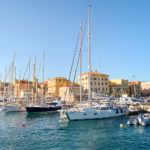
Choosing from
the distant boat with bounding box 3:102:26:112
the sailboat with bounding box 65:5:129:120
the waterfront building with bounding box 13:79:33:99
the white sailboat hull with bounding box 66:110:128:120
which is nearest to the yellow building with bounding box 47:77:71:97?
the waterfront building with bounding box 13:79:33:99

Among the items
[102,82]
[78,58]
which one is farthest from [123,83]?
[78,58]

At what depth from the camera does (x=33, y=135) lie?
18.0 m

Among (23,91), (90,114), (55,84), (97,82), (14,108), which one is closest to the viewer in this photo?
(90,114)

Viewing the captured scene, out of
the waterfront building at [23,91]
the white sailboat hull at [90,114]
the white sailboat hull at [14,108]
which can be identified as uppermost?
the waterfront building at [23,91]

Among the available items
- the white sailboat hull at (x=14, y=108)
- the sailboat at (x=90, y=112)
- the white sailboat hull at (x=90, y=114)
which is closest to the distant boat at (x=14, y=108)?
the white sailboat hull at (x=14, y=108)

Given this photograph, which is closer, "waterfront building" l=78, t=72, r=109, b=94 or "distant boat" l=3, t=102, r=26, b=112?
"distant boat" l=3, t=102, r=26, b=112

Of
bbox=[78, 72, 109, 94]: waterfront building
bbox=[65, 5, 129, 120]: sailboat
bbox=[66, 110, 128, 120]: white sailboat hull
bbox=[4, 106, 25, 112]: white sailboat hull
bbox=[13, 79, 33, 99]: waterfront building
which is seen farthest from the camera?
bbox=[78, 72, 109, 94]: waterfront building

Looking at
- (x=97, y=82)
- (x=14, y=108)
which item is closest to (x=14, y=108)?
(x=14, y=108)

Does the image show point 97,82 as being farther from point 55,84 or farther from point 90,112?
point 90,112

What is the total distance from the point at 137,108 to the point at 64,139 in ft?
88.6

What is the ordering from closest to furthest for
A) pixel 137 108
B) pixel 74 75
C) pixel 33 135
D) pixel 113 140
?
pixel 113 140
pixel 33 135
pixel 74 75
pixel 137 108

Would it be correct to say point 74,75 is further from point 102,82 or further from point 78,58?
point 102,82

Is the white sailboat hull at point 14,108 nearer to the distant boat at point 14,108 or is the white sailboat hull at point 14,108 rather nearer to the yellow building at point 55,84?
the distant boat at point 14,108

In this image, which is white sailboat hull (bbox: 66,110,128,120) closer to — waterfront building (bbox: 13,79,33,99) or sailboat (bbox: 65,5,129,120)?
sailboat (bbox: 65,5,129,120)
